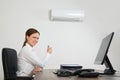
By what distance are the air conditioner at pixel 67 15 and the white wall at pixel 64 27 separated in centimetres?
10

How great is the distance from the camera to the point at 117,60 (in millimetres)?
4500

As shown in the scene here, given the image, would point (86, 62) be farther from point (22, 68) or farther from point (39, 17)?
point (22, 68)

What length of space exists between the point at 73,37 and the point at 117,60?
97cm

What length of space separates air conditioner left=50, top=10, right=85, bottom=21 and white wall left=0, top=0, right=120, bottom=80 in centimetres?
10

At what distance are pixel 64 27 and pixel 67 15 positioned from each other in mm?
245

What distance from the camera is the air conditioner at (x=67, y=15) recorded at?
4.31 metres

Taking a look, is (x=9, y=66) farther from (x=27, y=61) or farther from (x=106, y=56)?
(x=106, y=56)

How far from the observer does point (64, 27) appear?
442 centimetres

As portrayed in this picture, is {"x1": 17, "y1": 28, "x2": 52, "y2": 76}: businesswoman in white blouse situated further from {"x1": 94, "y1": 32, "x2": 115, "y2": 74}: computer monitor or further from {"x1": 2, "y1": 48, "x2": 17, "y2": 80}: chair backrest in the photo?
{"x1": 94, "y1": 32, "x2": 115, "y2": 74}: computer monitor

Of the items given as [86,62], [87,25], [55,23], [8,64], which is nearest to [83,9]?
[87,25]

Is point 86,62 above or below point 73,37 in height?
below

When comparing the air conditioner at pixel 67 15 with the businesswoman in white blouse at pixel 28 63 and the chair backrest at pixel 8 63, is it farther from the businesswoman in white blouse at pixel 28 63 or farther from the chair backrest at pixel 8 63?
the chair backrest at pixel 8 63

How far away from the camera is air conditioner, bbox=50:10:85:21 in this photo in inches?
170

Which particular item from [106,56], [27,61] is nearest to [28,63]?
[27,61]
